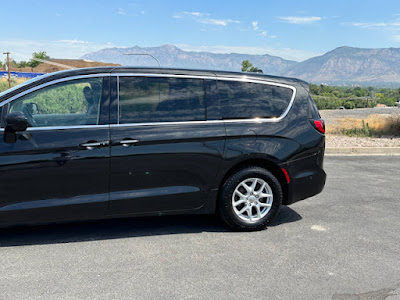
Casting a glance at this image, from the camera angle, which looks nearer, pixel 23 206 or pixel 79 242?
pixel 23 206

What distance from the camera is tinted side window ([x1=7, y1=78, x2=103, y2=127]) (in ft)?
14.1

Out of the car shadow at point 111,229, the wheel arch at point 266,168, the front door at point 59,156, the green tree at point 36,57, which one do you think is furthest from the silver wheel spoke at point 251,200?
the green tree at point 36,57

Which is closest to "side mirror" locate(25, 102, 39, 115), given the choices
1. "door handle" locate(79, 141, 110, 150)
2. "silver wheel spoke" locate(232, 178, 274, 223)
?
"door handle" locate(79, 141, 110, 150)

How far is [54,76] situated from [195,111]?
152 centimetres

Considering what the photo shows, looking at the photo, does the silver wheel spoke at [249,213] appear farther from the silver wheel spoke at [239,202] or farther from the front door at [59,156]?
the front door at [59,156]

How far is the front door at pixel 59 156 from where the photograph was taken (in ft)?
13.6

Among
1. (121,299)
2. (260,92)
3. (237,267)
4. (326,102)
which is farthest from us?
(326,102)

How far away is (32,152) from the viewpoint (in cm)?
416

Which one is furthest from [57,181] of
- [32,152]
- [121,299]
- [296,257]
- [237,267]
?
[296,257]

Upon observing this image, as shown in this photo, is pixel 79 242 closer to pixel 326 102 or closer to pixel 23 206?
pixel 23 206

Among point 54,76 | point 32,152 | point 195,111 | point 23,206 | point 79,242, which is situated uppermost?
point 54,76

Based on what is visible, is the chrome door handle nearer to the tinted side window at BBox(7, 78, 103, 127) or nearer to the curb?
the tinted side window at BBox(7, 78, 103, 127)

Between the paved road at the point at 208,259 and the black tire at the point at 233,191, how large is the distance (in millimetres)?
121

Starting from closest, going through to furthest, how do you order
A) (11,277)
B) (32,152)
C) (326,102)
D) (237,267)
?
(11,277)
(237,267)
(32,152)
(326,102)
